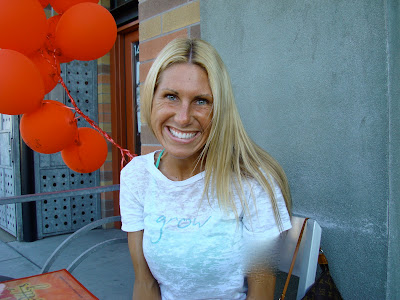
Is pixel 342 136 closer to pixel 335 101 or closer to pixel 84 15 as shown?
pixel 335 101

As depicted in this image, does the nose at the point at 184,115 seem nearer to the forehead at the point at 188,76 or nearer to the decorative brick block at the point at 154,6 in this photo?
the forehead at the point at 188,76

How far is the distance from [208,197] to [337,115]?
0.73 meters

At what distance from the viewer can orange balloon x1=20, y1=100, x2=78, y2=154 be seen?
64.4 inches

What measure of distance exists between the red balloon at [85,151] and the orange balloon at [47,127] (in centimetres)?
13

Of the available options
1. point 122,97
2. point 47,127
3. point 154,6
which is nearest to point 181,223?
point 47,127

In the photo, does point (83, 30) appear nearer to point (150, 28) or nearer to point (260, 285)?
point (150, 28)

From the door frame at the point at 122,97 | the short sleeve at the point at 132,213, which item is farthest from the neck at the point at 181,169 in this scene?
the door frame at the point at 122,97

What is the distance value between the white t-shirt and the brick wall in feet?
3.71

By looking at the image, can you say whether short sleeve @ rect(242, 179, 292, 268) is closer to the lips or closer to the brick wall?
the lips

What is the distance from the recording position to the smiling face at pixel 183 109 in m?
1.33

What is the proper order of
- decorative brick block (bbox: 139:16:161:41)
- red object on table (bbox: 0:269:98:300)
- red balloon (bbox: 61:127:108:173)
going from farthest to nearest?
1. decorative brick block (bbox: 139:16:161:41)
2. red balloon (bbox: 61:127:108:173)
3. red object on table (bbox: 0:269:98:300)

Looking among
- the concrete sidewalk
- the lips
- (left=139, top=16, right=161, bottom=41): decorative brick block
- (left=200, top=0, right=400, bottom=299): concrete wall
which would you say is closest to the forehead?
the lips

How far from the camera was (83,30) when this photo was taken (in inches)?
66.1

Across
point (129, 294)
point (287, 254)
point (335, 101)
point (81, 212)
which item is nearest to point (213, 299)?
point (287, 254)
